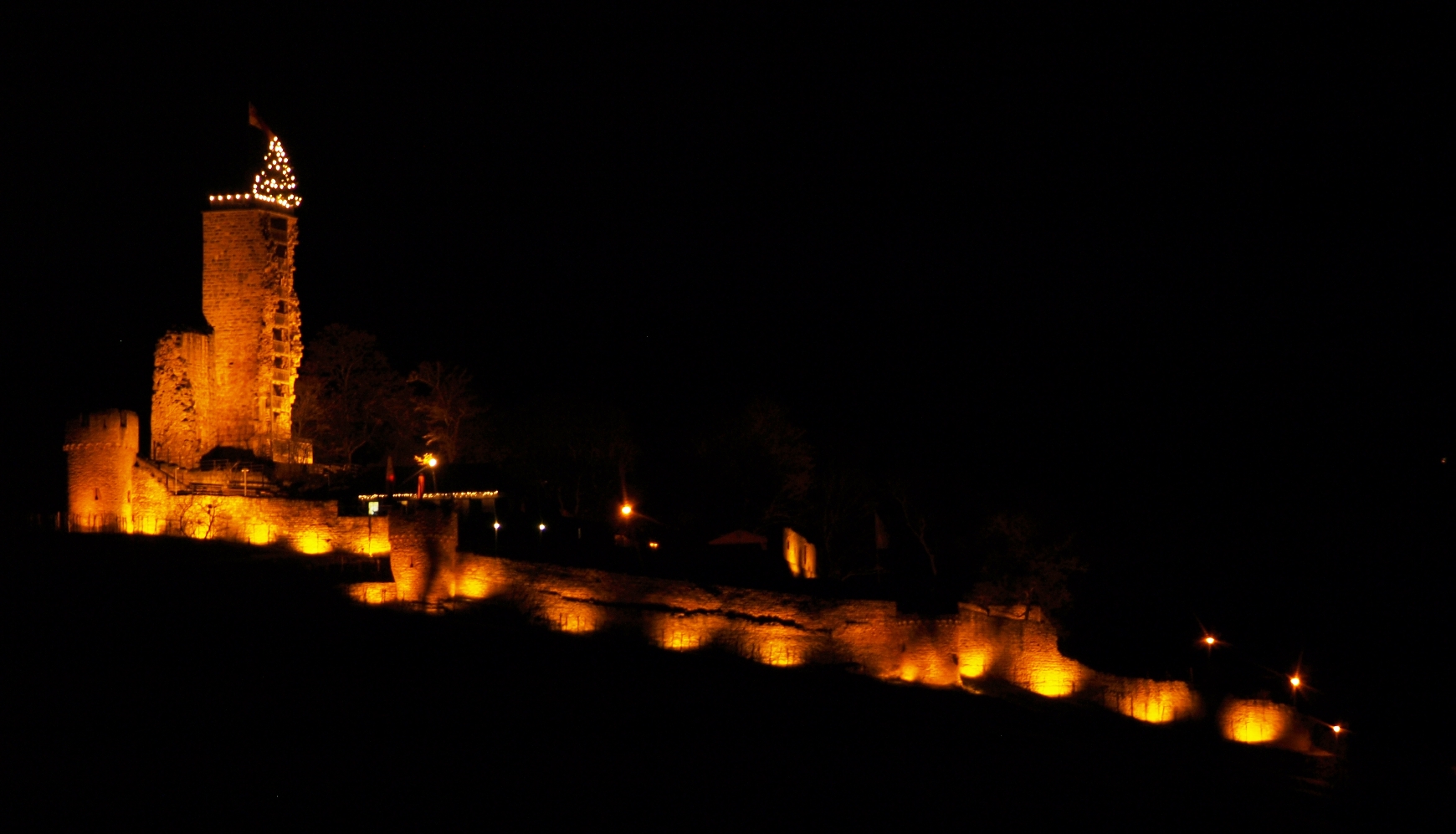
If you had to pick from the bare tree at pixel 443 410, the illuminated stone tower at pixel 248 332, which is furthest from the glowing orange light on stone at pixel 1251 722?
the illuminated stone tower at pixel 248 332

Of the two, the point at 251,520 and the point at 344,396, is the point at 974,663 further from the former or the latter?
the point at 344,396

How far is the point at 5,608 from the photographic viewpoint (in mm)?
24531

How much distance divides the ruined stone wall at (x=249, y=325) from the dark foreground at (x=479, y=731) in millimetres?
7267

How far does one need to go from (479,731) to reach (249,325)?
18.0m

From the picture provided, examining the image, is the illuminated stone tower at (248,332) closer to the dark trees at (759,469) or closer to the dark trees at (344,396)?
the dark trees at (344,396)

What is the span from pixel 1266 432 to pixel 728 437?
36386 millimetres

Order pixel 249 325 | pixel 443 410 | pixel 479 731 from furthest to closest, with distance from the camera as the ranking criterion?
pixel 443 410
pixel 249 325
pixel 479 731

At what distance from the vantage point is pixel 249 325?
36062mm

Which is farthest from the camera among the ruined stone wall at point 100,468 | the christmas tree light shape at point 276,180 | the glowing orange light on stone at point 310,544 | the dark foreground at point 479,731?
the christmas tree light shape at point 276,180

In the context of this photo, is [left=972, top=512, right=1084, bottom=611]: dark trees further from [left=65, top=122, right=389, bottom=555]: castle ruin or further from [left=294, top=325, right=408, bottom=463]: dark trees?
[left=294, top=325, right=408, bottom=463]: dark trees

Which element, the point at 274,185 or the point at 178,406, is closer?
the point at 178,406

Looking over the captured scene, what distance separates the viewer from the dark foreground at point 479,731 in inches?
770

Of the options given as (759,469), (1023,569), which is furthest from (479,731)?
(759,469)

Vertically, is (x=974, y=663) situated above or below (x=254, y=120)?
below
